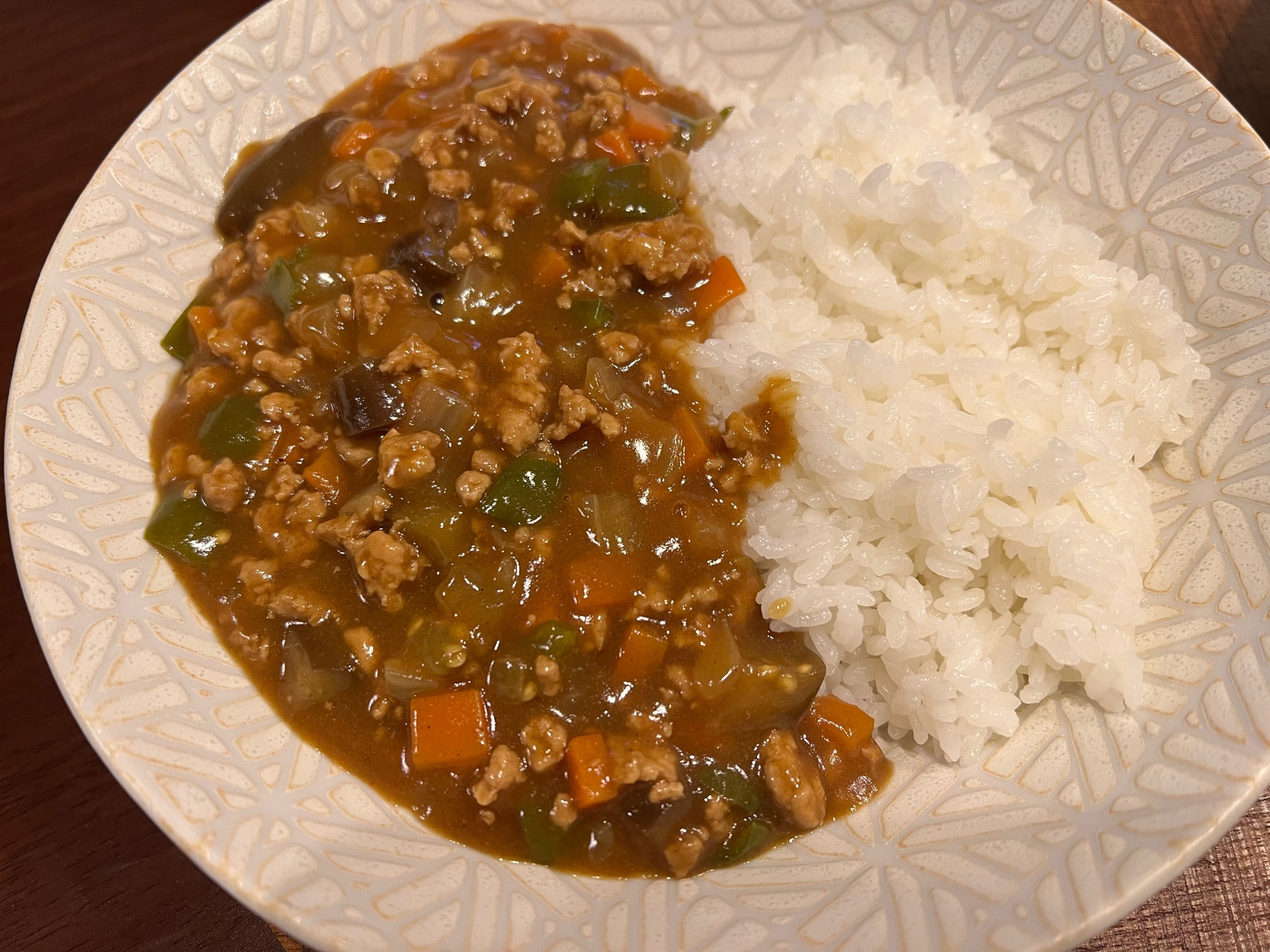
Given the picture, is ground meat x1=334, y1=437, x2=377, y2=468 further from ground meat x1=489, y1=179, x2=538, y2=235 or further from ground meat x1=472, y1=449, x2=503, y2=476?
ground meat x1=489, y1=179, x2=538, y2=235

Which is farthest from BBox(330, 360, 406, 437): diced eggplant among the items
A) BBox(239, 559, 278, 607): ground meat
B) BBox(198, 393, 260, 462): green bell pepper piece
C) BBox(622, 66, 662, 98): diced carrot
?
BBox(622, 66, 662, 98): diced carrot

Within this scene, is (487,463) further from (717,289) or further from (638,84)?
(638,84)

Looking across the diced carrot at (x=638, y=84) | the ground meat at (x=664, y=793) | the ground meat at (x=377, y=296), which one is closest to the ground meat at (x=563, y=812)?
the ground meat at (x=664, y=793)

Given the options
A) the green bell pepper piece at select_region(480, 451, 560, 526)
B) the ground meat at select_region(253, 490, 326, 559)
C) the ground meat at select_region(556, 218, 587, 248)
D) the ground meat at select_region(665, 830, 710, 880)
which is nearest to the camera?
the ground meat at select_region(665, 830, 710, 880)

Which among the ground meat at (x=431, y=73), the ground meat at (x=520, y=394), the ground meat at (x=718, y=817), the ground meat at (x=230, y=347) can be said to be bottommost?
the ground meat at (x=718, y=817)

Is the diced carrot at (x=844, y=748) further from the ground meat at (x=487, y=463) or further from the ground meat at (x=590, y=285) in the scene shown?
the ground meat at (x=590, y=285)

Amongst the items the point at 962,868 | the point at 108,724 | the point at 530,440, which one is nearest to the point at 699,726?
the point at 962,868
